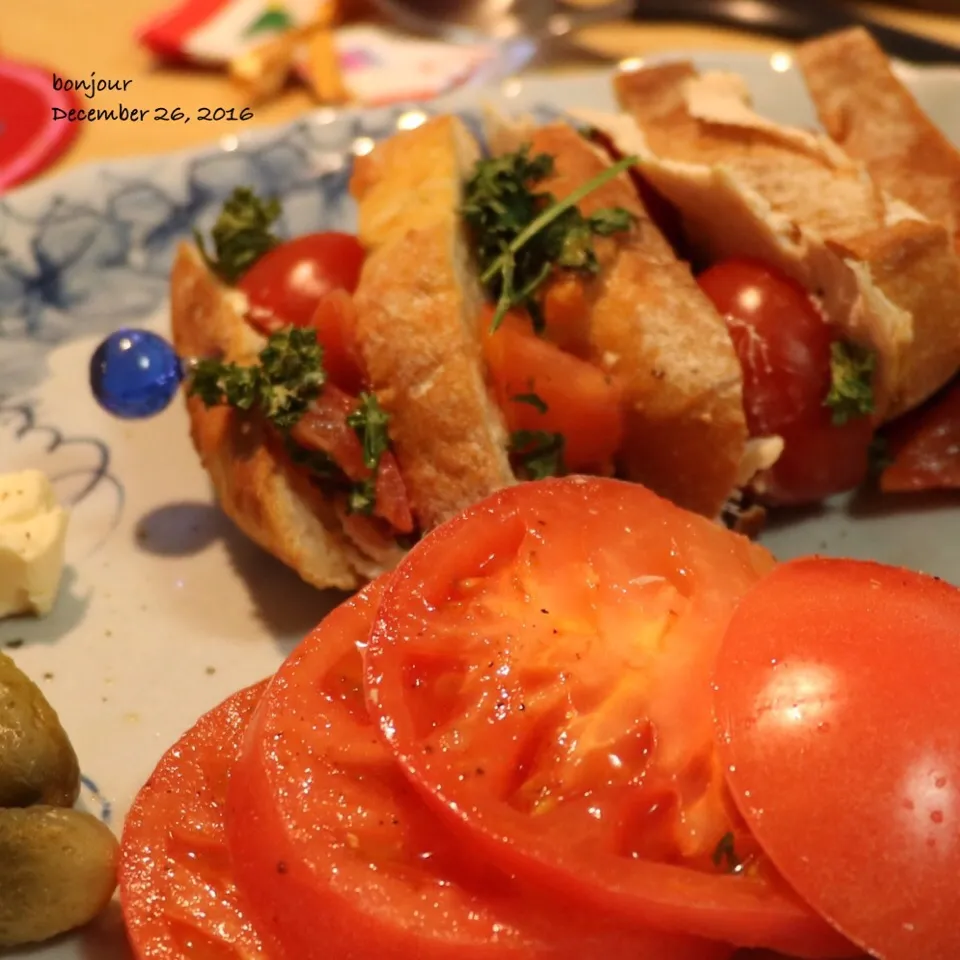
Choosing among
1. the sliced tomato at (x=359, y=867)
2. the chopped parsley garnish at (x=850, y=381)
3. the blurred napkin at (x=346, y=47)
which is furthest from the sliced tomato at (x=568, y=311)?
the blurred napkin at (x=346, y=47)

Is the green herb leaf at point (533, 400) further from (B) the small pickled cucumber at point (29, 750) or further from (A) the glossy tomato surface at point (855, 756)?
(B) the small pickled cucumber at point (29, 750)

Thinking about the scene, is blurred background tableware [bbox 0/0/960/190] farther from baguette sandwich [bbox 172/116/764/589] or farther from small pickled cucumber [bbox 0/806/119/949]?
small pickled cucumber [bbox 0/806/119/949]

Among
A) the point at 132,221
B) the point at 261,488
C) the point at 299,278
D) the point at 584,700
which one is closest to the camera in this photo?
the point at 584,700

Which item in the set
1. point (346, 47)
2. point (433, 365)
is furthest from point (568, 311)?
point (346, 47)

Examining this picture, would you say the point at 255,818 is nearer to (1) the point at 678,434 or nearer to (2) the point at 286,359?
(2) the point at 286,359

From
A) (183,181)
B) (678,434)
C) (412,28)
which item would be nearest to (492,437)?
(678,434)

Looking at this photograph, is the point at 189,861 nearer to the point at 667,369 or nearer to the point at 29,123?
the point at 667,369
